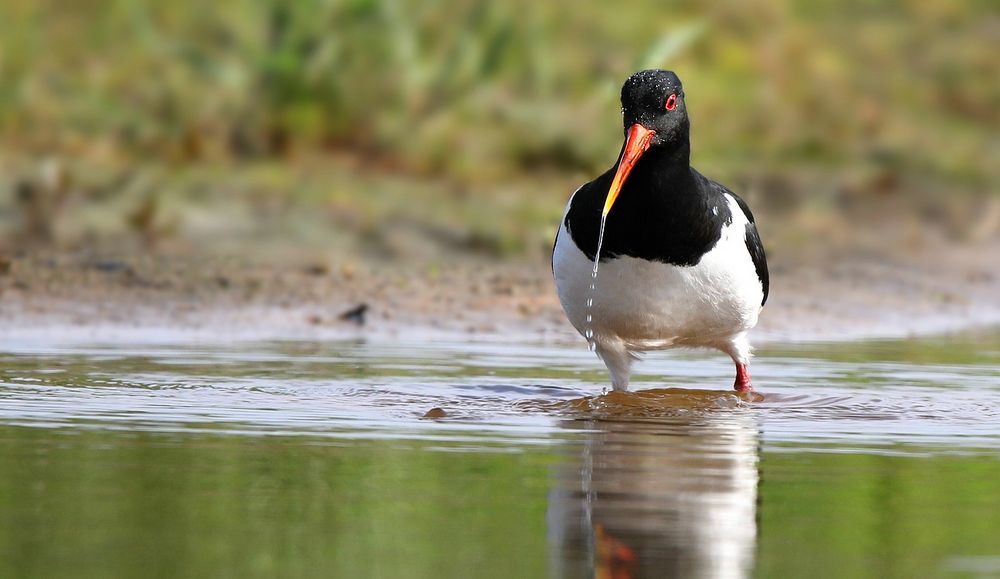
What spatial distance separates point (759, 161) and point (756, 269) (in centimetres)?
728

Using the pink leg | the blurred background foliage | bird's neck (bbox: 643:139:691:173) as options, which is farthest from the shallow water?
the blurred background foliage

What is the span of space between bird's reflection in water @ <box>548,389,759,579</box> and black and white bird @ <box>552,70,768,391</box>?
0.47 meters

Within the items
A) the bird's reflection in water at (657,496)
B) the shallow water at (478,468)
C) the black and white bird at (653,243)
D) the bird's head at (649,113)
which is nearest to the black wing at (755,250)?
the black and white bird at (653,243)

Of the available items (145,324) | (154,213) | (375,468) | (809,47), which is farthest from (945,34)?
(375,468)

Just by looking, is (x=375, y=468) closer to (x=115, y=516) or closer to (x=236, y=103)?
(x=115, y=516)

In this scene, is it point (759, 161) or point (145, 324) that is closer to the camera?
point (145, 324)

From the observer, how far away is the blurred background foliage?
12.7 metres

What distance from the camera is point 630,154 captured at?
7434 mm

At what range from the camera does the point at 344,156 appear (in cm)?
1373

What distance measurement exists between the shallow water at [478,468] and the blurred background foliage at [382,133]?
3.58 meters

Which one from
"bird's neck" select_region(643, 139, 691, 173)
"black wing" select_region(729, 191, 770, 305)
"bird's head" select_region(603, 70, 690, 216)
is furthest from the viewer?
"black wing" select_region(729, 191, 770, 305)

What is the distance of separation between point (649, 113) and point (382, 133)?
6.39 metres

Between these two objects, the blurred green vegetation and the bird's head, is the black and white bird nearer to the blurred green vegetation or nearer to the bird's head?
the bird's head

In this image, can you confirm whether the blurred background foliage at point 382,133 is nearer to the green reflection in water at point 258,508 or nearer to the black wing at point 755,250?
the black wing at point 755,250
